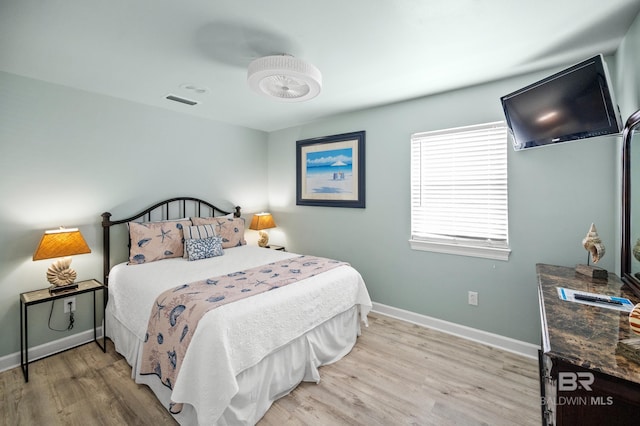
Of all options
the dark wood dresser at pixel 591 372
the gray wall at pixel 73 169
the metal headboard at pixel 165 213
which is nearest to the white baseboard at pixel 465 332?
the dark wood dresser at pixel 591 372

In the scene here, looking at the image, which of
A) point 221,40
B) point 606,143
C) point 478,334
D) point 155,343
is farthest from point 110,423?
point 606,143

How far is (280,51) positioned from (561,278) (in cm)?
252

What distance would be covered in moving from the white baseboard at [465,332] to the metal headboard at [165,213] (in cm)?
250

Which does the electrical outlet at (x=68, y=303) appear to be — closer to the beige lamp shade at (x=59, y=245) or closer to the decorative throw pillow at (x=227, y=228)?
the beige lamp shade at (x=59, y=245)

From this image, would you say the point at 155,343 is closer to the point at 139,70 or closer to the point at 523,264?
the point at 139,70

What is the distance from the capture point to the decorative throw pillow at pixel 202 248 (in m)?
3.04

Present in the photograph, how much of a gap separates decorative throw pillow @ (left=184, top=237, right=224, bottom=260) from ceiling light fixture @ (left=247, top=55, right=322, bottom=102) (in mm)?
1770

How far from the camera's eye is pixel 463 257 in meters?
2.88

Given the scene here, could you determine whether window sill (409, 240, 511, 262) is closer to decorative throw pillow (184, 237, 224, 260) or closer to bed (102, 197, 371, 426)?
bed (102, 197, 371, 426)

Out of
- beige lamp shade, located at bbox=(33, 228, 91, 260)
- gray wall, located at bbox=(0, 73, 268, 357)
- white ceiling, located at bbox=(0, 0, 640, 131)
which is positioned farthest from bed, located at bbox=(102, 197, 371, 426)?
white ceiling, located at bbox=(0, 0, 640, 131)

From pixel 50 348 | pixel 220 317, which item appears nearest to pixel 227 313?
pixel 220 317

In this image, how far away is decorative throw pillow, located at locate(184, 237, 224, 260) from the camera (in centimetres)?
304

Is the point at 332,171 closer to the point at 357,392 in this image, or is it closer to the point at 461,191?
the point at 461,191

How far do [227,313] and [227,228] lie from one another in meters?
2.03
